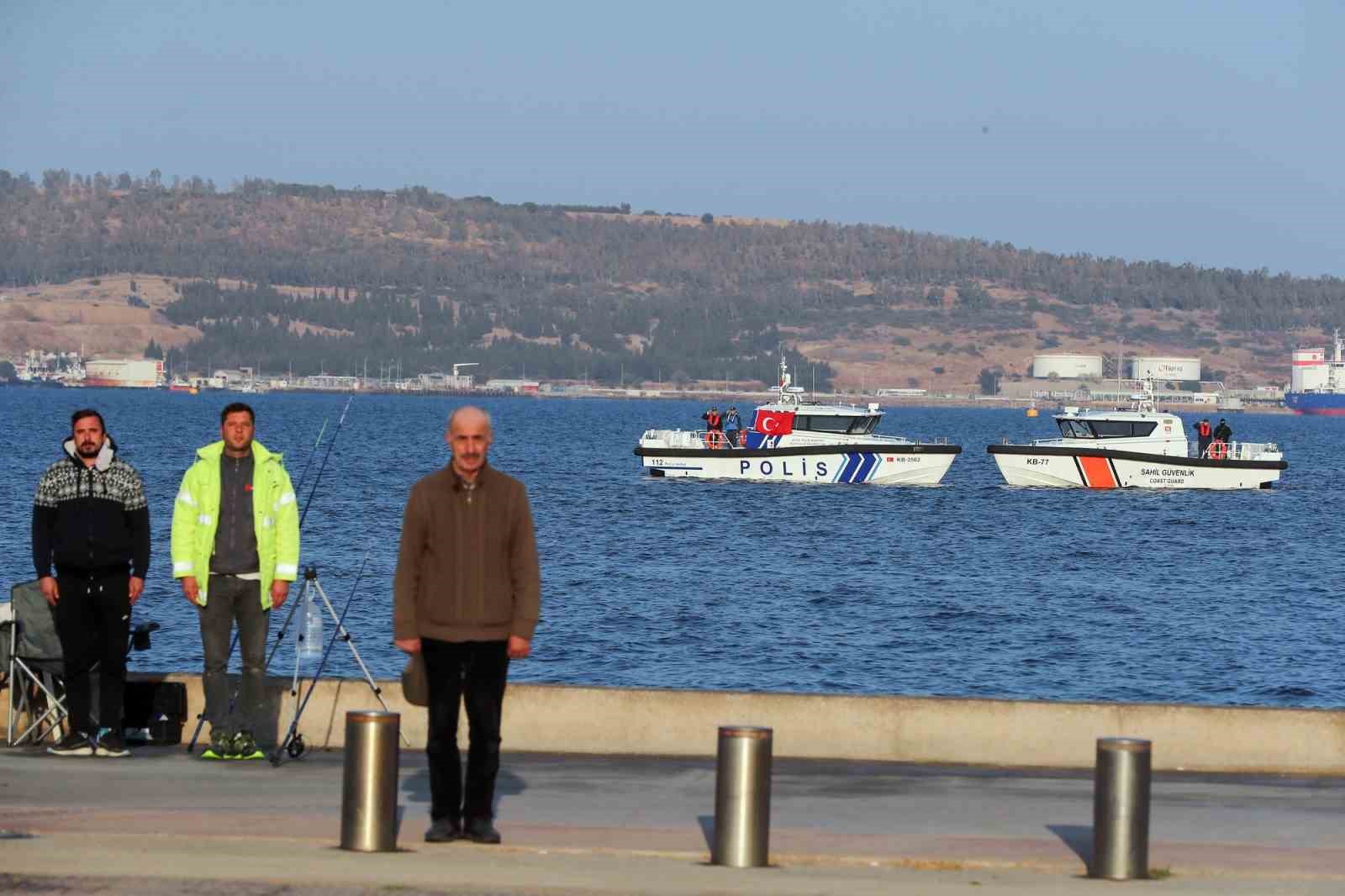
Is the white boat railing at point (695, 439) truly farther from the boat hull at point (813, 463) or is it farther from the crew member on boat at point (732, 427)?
the boat hull at point (813, 463)

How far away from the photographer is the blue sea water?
28141mm

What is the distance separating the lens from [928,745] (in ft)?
39.0

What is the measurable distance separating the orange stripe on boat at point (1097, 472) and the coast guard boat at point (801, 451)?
4.53 m

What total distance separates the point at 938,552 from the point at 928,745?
3771cm

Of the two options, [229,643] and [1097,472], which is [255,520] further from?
[1097,472]

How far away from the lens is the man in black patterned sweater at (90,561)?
11.2 meters

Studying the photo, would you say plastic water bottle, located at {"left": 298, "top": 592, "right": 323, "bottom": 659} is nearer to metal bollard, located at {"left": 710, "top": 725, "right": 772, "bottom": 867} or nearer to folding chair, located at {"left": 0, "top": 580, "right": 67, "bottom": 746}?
folding chair, located at {"left": 0, "top": 580, "right": 67, "bottom": 746}

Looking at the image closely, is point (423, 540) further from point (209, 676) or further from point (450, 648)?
point (209, 676)

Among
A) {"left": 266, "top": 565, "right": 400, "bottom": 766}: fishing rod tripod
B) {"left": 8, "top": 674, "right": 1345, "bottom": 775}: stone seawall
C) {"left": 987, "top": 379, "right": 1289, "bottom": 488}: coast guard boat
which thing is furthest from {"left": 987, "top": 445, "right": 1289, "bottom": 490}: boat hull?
{"left": 266, "top": 565, "right": 400, "bottom": 766}: fishing rod tripod

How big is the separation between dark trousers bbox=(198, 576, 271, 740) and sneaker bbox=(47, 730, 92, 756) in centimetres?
68

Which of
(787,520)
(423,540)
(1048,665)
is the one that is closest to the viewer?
(423,540)

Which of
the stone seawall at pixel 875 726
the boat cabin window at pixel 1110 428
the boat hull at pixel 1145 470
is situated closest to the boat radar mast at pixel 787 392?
the boat hull at pixel 1145 470

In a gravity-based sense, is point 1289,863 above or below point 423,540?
below

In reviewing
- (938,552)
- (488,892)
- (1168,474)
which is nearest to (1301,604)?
(938,552)
